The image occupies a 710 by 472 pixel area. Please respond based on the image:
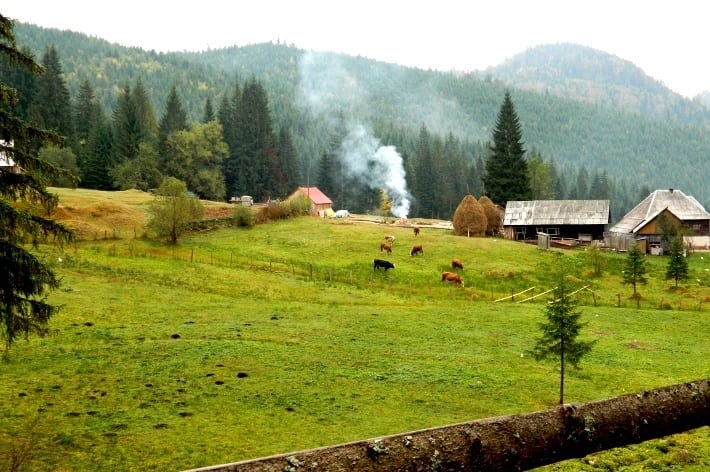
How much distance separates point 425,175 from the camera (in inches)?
5256

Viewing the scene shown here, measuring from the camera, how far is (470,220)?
233 ft

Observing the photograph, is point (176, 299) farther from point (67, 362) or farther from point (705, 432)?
point (705, 432)

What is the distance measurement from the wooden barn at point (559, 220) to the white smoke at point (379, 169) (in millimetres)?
48981

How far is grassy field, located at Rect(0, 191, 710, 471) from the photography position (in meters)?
17.1

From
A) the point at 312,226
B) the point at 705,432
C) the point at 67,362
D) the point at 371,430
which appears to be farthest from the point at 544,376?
the point at 312,226

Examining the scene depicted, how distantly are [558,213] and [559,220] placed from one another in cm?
124

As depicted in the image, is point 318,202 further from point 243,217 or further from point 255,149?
point 243,217

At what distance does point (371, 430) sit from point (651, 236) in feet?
199

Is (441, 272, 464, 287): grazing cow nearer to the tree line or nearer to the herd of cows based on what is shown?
the herd of cows

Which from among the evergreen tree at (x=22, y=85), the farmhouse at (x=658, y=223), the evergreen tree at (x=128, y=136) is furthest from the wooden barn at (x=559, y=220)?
the evergreen tree at (x=22, y=85)

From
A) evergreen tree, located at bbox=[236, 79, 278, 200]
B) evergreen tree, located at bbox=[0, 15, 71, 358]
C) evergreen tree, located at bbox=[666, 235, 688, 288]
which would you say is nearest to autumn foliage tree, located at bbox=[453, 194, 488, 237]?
evergreen tree, located at bbox=[666, 235, 688, 288]

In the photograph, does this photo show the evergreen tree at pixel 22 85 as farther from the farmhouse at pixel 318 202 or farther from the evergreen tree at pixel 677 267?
the evergreen tree at pixel 677 267

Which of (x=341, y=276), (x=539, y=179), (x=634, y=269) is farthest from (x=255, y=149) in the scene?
(x=634, y=269)

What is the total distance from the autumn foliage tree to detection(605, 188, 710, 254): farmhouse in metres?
15.6
